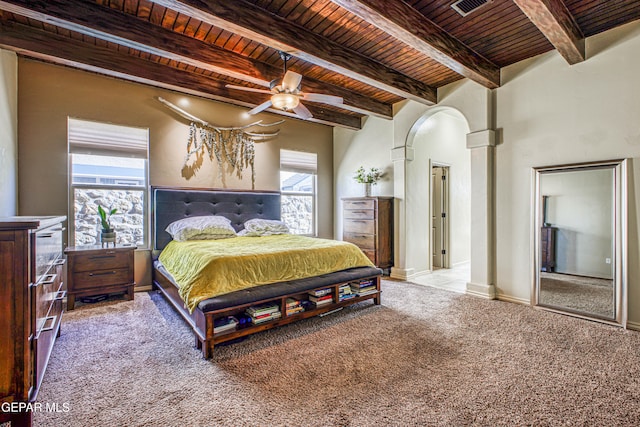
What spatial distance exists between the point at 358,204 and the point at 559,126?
112 inches

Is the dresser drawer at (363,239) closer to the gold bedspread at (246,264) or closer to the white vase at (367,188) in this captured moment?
the white vase at (367,188)

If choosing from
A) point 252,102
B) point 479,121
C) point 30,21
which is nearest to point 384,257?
point 479,121

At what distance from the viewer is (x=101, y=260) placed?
3.55 m

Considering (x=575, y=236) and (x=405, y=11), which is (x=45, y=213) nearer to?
(x=405, y=11)

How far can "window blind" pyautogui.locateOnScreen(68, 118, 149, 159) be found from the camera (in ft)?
12.4

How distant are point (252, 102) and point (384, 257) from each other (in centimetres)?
→ 324

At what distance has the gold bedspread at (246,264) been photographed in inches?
100.0

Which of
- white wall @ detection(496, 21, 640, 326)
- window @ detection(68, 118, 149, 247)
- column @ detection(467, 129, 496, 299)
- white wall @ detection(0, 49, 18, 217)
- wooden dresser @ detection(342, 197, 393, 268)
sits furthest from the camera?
wooden dresser @ detection(342, 197, 393, 268)

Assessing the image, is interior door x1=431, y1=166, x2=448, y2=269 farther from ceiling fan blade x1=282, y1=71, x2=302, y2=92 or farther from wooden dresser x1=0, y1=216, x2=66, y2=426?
wooden dresser x1=0, y1=216, x2=66, y2=426

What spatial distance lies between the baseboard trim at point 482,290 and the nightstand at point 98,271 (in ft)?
14.4

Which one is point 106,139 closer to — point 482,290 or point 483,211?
point 483,211

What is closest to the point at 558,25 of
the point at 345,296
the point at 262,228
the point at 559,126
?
the point at 559,126

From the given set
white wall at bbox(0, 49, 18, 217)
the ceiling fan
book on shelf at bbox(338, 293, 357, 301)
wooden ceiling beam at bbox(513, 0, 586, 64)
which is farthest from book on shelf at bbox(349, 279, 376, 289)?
white wall at bbox(0, 49, 18, 217)

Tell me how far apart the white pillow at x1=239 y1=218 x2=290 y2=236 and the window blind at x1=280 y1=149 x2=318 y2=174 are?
4.37 ft
